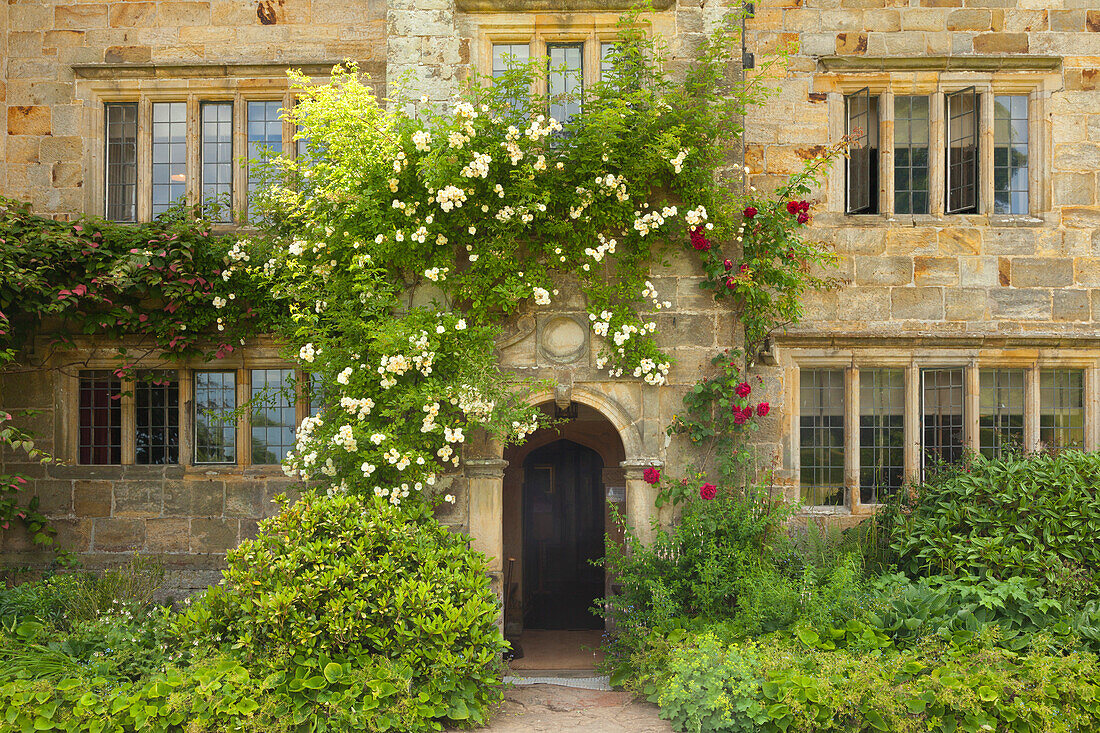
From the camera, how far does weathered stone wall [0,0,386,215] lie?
8.80 metres

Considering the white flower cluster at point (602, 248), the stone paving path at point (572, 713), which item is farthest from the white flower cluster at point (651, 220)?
the stone paving path at point (572, 713)

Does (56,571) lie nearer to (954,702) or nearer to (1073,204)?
(954,702)

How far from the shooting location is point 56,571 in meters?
8.51

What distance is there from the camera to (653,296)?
7148mm

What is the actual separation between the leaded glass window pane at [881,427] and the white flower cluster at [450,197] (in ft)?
16.3

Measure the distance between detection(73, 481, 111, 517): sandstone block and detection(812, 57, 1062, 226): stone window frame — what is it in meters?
8.55

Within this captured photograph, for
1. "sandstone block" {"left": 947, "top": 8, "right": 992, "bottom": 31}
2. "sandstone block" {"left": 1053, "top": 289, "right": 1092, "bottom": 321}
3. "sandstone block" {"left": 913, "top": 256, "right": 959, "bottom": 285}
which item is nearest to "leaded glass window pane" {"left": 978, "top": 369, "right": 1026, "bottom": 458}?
"sandstone block" {"left": 1053, "top": 289, "right": 1092, "bottom": 321}

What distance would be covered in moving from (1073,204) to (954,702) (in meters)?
6.22

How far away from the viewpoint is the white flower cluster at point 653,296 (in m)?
7.12

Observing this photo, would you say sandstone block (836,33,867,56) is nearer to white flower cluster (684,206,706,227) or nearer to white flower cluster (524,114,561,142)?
white flower cluster (684,206,706,227)

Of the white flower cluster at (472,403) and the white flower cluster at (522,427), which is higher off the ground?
the white flower cluster at (472,403)

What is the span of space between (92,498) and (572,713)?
582cm

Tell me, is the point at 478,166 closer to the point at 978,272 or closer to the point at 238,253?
the point at 238,253

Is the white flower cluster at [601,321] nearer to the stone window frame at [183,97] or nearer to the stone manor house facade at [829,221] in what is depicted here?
the stone manor house facade at [829,221]
